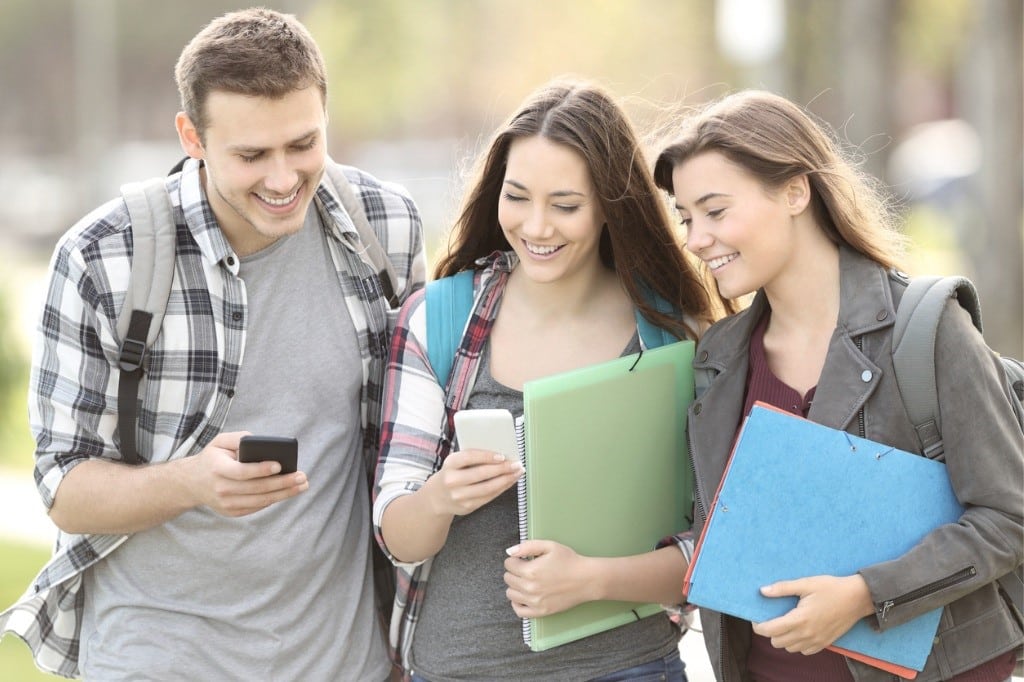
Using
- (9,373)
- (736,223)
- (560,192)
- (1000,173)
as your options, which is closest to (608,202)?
(560,192)

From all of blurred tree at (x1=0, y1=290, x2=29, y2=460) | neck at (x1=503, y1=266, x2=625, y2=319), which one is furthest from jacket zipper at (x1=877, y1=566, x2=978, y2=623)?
blurred tree at (x1=0, y1=290, x2=29, y2=460)

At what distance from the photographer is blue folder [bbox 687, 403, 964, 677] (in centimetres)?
262

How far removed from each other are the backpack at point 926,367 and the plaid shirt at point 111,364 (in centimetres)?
138

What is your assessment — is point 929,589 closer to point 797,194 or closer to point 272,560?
point 797,194

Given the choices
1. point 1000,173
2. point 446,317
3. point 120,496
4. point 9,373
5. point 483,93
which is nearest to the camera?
point 120,496

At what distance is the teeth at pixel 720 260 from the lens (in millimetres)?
2844

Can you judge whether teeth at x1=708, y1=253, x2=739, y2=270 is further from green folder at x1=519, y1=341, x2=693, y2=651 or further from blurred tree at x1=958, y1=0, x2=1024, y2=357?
blurred tree at x1=958, y1=0, x2=1024, y2=357

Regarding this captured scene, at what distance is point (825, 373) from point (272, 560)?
4.70ft

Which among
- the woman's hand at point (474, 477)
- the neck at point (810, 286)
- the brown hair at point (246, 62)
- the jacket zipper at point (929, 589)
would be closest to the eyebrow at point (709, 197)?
the neck at point (810, 286)

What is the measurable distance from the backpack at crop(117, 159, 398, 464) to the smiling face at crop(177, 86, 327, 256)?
0.51ft

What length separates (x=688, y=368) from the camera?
3094 millimetres

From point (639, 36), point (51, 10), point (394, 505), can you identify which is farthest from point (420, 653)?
point (51, 10)

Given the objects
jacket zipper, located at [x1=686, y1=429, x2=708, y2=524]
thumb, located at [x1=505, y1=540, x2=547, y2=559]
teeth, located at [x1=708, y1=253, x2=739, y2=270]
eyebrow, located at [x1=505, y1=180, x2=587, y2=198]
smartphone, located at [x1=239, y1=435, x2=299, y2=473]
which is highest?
eyebrow, located at [x1=505, y1=180, x2=587, y2=198]

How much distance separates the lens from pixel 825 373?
273cm
